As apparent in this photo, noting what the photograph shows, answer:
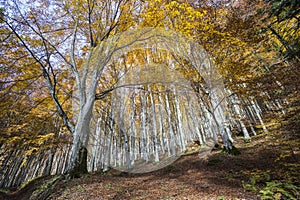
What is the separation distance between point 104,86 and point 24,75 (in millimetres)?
3689

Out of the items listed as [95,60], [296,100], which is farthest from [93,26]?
[296,100]

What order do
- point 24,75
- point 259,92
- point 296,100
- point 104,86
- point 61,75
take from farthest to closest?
point 104,86 < point 61,75 < point 24,75 < point 259,92 < point 296,100

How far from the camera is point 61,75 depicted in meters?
7.53

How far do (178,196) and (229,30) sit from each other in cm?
655

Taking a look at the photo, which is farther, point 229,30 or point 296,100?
point 229,30

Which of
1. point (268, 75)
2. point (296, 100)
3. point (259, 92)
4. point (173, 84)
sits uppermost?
point (173, 84)

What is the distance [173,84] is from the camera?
5871 millimetres

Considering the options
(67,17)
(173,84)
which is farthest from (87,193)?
(67,17)

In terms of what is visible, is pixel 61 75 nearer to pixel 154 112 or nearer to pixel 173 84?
pixel 173 84

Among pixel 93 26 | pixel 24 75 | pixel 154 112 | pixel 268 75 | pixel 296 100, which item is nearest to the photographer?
pixel 296 100

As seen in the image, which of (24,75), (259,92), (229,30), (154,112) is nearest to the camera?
(259,92)

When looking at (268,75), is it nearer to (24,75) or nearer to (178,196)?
(178,196)

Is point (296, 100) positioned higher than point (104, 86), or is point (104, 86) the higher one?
point (104, 86)

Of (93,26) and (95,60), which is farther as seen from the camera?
(93,26)
